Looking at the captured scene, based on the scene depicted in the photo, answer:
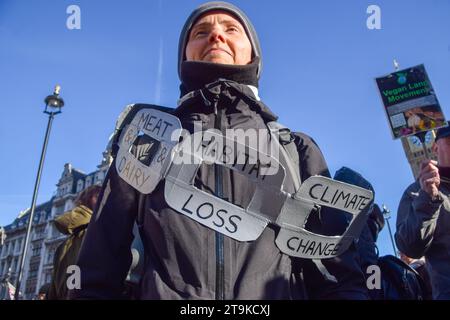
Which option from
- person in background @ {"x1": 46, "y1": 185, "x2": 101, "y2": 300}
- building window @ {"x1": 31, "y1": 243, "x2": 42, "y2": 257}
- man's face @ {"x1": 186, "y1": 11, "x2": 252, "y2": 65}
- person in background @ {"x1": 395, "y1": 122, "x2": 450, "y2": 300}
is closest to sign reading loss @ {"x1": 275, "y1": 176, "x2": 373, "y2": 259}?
person in background @ {"x1": 395, "y1": 122, "x2": 450, "y2": 300}

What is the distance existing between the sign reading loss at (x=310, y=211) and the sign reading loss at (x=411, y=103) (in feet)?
5.37

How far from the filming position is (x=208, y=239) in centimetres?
175

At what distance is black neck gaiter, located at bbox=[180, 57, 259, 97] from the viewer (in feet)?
7.40

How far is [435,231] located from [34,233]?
64.4m

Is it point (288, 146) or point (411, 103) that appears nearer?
point (288, 146)

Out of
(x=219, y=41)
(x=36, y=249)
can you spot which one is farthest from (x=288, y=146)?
(x=36, y=249)

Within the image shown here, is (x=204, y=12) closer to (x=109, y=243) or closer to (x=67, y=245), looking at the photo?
(x=109, y=243)

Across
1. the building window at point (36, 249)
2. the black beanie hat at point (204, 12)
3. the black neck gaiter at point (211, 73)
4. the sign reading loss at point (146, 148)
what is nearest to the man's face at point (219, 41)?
the black beanie hat at point (204, 12)

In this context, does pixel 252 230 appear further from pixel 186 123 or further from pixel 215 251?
A: pixel 186 123

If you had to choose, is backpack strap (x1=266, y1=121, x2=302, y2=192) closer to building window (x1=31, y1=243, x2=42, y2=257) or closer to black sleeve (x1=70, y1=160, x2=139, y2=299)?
black sleeve (x1=70, y1=160, x2=139, y2=299)

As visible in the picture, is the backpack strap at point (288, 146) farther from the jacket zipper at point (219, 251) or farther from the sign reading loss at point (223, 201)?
the jacket zipper at point (219, 251)

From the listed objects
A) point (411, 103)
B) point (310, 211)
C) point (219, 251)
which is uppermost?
point (411, 103)

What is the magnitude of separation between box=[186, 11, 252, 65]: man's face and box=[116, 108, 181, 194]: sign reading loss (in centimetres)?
56

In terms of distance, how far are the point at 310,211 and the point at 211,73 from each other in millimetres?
958
